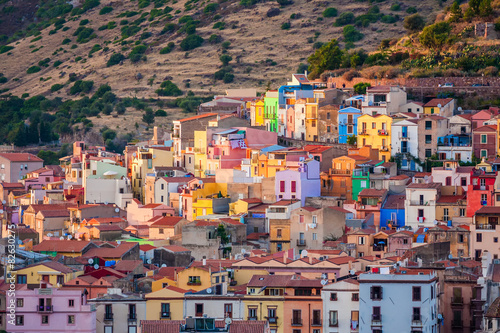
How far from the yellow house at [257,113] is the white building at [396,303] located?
3149 centimetres

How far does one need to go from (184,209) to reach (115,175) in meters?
7.12

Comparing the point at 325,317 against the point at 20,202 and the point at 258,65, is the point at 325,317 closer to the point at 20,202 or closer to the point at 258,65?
the point at 20,202

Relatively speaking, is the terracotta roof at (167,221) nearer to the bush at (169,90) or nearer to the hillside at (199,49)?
the hillside at (199,49)

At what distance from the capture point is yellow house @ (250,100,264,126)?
255 feet

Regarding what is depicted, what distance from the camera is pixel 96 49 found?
13112 centimetres

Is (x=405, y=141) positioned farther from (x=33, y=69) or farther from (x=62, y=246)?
(x=33, y=69)

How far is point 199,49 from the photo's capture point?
117m

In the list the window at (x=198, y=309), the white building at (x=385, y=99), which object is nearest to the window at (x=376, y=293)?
the window at (x=198, y=309)

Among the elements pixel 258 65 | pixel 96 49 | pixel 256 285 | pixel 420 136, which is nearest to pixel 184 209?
pixel 420 136

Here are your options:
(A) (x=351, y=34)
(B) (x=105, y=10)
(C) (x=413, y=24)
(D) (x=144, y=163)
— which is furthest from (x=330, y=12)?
(D) (x=144, y=163)

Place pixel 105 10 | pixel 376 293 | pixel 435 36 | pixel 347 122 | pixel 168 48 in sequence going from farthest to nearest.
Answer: pixel 105 10
pixel 168 48
pixel 435 36
pixel 347 122
pixel 376 293

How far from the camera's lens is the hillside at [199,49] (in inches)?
4304

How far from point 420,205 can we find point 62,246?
47.8 ft

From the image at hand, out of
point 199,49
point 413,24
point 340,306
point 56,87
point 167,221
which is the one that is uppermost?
point 413,24
